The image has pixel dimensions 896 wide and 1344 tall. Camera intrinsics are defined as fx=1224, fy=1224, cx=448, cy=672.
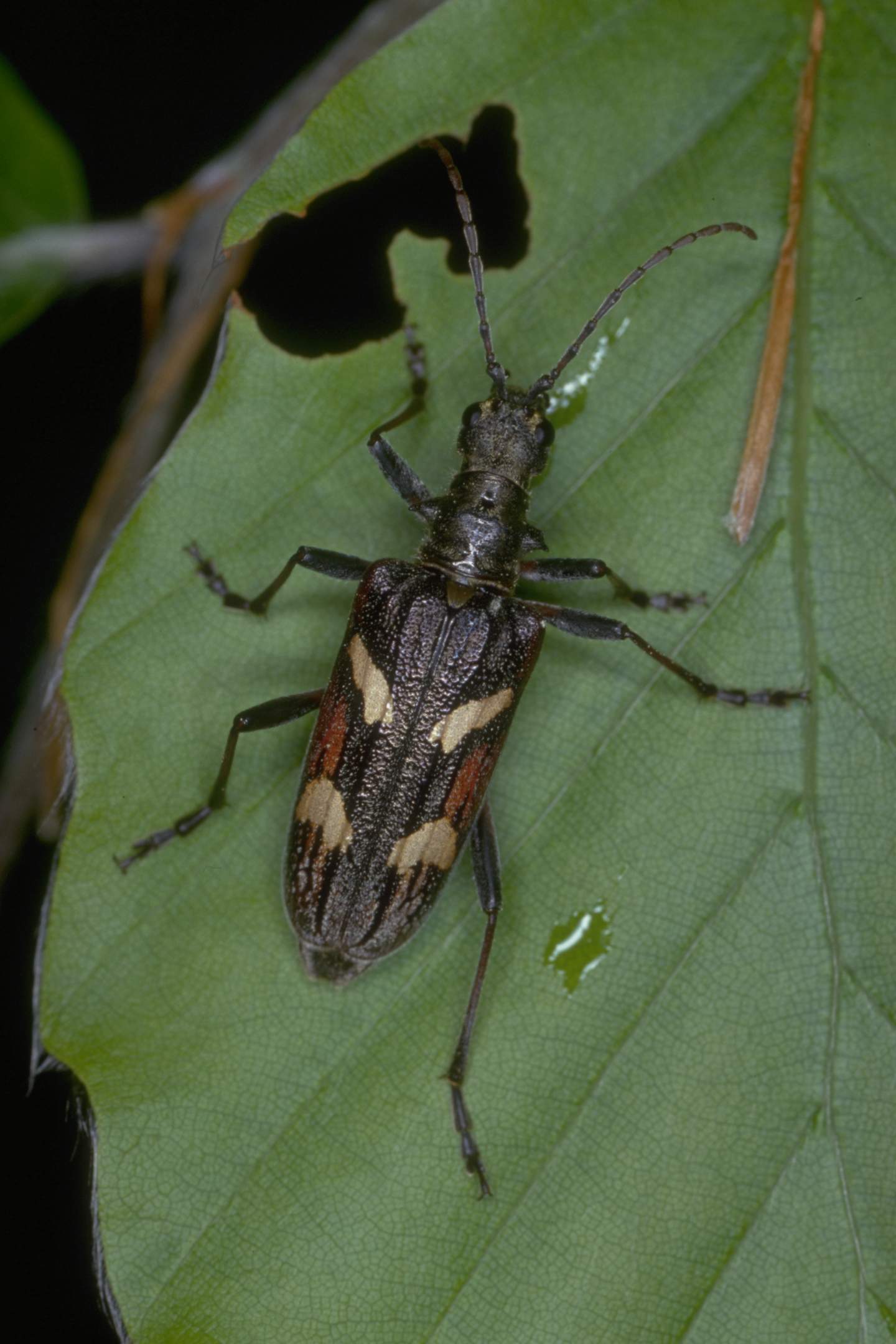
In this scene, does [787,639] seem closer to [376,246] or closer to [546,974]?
[546,974]

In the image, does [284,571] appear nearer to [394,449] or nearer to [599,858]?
[394,449]

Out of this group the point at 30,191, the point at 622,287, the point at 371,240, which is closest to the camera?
the point at 622,287

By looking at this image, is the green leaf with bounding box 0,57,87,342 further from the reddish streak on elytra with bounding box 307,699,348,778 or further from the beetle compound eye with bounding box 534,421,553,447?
the beetle compound eye with bounding box 534,421,553,447

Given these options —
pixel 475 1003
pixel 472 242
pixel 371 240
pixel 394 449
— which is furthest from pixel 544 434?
pixel 475 1003

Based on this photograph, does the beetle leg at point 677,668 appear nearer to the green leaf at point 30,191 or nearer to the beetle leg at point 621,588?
the beetle leg at point 621,588

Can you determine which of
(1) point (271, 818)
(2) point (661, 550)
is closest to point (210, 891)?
(1) point (271, 818)

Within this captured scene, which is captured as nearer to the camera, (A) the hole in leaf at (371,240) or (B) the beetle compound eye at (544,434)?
(A) the hole in leaf at (371,240)

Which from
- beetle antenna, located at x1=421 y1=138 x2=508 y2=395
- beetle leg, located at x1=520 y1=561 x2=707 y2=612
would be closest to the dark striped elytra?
beetle leg, located at x1=520 y1=561 x2=707 y2=612

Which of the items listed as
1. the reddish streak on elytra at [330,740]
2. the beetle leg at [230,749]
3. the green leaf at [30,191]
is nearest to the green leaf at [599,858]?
the beetle leg at [230,749]
